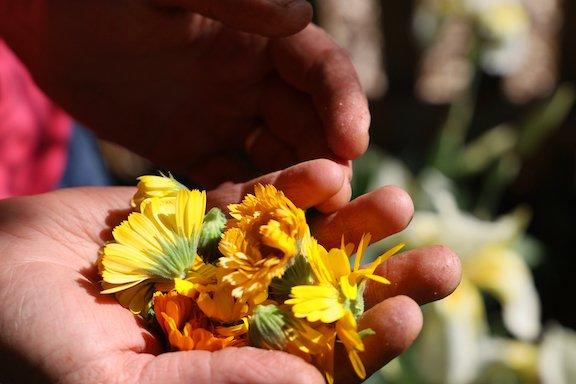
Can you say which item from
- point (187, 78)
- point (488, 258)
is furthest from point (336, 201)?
point (488, 258)

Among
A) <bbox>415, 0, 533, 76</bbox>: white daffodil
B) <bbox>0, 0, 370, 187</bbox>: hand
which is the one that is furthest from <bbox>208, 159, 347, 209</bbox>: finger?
<bbox>415, 0, 533, 76</bbox>: white daffodil

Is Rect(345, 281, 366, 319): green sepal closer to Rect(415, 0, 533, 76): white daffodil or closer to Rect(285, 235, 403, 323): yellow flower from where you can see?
Rect(285, 235, 403, 323): yellow flower

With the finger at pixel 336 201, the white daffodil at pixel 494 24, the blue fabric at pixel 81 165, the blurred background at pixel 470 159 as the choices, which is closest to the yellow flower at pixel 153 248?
the finger at pixel 336 201

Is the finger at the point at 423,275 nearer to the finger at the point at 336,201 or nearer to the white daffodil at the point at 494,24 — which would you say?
the finger at the point at 336,201

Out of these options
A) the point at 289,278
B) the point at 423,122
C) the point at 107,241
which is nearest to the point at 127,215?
the point at 107,241

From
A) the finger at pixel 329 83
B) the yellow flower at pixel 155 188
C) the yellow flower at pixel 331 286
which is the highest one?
the finger at pixel 329 83

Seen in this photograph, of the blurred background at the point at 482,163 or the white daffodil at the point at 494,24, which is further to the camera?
the white daffodil at the point at 494,24

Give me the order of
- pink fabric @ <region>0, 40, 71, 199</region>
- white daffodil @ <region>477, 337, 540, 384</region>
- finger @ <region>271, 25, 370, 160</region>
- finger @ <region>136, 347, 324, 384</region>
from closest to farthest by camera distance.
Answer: finger @ <region>136, 347, 324, 384</region> < finger @ <region>271, 25, 370, 160</region> < white daffodil @ <region>477, 337, 540, 384</region> < pink fabric @ <region>0, 40, 71, 199</region>
